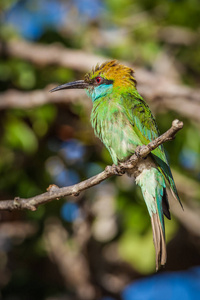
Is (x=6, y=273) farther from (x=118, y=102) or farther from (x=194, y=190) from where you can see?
(x=118, y=102)

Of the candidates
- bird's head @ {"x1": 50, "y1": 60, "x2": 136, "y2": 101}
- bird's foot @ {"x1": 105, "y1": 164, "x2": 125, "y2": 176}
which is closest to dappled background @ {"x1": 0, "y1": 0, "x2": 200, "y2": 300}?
bird's head @ {"x1": 50, "y1": 60, "x2": 136, "y2": 101}

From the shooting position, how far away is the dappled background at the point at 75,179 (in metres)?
3.60

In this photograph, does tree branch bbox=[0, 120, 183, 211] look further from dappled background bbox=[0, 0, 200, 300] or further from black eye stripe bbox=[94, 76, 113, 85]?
dappled background bbox=[0, 0, 200, 300]

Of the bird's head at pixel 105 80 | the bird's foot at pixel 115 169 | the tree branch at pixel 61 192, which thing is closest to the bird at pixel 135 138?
the bird's head at pixel 105 80

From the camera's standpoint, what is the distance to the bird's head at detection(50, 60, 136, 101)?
9.07ft

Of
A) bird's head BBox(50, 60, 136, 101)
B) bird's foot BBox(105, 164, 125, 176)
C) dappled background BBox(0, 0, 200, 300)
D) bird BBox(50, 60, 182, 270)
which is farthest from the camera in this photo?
dappled background BBox(0, 0, 200, 300)

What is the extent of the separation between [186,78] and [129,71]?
5.15 ft

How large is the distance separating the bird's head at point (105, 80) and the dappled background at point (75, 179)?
1.77 feet

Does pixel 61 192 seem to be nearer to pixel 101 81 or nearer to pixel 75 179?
pixel 101 81

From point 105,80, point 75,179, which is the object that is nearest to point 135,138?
point 105,80

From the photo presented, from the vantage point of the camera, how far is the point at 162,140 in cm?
182

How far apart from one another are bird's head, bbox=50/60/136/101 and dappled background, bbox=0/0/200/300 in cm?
54

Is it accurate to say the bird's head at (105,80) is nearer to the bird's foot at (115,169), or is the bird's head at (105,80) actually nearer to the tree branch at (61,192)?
the bird's foot at (115,169)

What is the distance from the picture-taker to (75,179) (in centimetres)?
382
